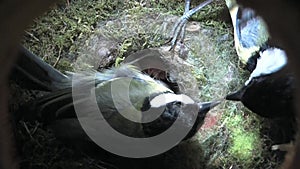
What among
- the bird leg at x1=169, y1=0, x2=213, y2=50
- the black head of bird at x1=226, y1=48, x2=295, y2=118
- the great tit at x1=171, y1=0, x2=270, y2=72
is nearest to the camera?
the black head of bird at x1=226, y1=48, x2=295, y2=118

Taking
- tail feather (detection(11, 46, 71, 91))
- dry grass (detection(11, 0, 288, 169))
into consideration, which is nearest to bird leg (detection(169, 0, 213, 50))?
dry grass (detection(11, 0, 288, 169))

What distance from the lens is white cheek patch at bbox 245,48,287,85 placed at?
144cm

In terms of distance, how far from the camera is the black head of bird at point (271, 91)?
4.49 ft

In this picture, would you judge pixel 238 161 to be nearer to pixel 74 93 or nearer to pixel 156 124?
pixel 156 124

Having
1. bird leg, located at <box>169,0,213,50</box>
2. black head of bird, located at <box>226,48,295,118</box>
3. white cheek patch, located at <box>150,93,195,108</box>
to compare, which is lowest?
black head of bird, located at <box>226,48,295,118</box>

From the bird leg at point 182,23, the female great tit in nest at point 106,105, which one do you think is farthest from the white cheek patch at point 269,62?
the bird leg at point 182,23

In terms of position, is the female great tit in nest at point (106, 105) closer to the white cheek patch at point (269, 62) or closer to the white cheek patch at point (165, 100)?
the white cheek patch at point (165, 100)

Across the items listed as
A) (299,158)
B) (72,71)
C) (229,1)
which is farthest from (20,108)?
(299,158)

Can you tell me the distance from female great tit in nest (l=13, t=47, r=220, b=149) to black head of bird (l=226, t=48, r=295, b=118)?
0.11m

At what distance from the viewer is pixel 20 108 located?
4.83ft

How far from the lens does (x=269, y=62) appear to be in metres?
1.49

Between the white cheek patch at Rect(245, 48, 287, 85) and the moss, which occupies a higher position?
the white cheek patch at Rect(245, 48, 287, 85)

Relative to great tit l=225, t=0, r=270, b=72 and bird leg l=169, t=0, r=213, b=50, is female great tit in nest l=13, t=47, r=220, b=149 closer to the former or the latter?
great tit l=225, t=0, r=270, b=72

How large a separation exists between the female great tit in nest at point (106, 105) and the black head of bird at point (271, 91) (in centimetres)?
11
